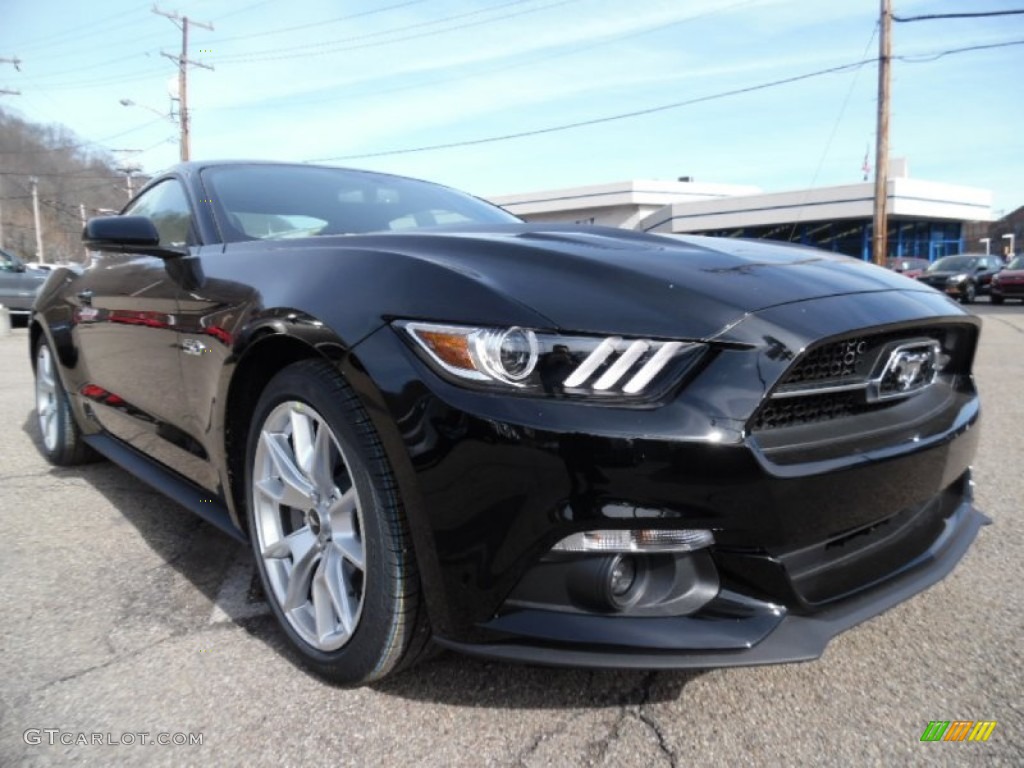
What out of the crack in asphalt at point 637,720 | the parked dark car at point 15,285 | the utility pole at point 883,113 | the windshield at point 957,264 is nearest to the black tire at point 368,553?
the crack in asphalt at point 637,720

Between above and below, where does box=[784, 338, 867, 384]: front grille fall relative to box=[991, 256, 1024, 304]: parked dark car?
above

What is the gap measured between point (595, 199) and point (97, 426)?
40633 millimetres

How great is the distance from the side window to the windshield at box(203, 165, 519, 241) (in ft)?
0.54

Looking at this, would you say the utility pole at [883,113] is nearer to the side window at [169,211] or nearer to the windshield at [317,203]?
the windshield at [317,203]

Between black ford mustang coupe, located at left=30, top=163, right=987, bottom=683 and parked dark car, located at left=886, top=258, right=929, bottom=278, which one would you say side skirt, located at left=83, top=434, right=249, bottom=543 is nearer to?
black ford mustang coupe, located at left=30, top=163, right=987, bottom=683

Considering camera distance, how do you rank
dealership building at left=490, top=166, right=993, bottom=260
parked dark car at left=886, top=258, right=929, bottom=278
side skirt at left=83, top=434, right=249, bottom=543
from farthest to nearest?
A: dealership building at left=490, top=166, right=993, bottom=260 < parked dark car at left=886, top=258, right=929, bottom=278 < side skirt at left=83, top=434, right=249, bottom=543

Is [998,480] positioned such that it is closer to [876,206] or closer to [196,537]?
[196,537]

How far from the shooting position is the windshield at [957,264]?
22.4 metres

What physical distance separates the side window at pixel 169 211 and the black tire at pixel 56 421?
1.11 m

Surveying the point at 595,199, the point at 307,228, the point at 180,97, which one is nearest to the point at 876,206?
the point at 307,228

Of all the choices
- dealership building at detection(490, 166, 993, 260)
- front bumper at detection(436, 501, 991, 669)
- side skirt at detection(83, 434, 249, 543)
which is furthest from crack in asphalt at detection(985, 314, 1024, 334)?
dealership building at detection(490, 166, 993, 260)

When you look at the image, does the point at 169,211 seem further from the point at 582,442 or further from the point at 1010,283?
the point at 1010,283

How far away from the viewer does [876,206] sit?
19.5 m

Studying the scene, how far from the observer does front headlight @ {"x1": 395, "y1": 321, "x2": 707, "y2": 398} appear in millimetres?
1541
